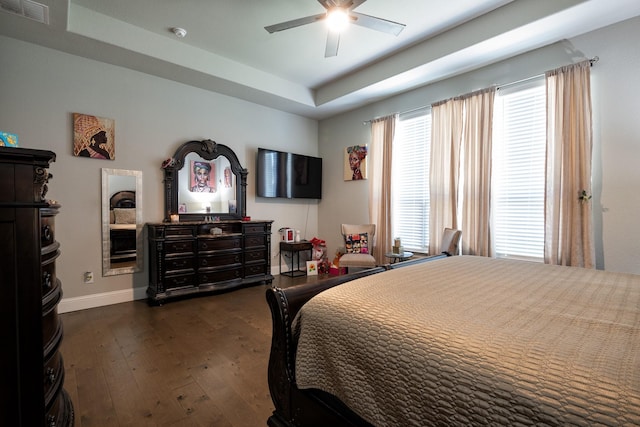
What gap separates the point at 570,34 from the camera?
9.38ft

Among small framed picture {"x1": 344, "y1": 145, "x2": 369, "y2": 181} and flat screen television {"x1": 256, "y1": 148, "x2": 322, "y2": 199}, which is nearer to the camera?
flat screen television {"x1": 256, "y1": 148, "x2": 322, "y2": 199}

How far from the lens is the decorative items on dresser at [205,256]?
3527mm

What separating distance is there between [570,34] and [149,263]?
5.32 metres

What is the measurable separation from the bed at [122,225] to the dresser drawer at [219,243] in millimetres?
825

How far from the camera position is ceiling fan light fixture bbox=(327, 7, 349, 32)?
2512 mm

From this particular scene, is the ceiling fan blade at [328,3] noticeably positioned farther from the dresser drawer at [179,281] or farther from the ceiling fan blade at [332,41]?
the dresser drawer at [179,281]

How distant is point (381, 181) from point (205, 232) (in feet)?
9.04

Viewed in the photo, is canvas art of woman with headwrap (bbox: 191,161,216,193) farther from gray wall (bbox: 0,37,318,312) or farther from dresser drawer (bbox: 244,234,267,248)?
dresser drawer (bbox: 244,234,267,248)

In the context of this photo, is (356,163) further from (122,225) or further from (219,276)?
(122,225)

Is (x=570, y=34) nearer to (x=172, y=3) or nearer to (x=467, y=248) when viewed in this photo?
(x=467, y=248)

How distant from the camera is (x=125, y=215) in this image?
362 centimetres

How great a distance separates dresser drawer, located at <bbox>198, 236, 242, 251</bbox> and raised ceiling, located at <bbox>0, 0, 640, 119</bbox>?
2.14m

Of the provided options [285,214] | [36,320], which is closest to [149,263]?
[285,214]

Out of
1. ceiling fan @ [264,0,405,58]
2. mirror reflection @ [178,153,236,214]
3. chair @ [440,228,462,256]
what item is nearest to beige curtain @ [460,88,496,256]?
chair @ [440,228,462,256]
